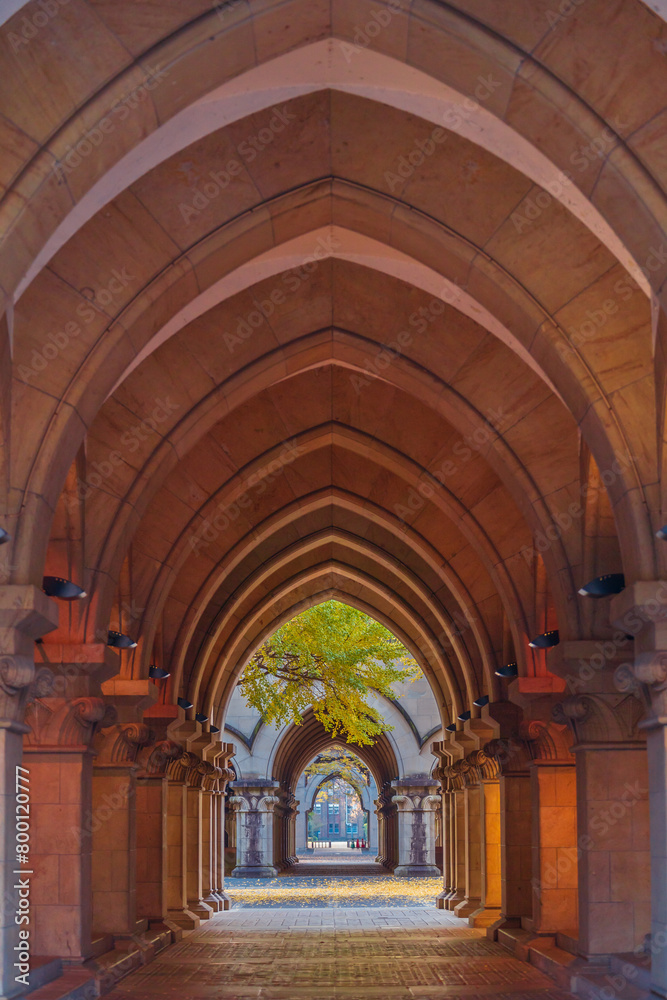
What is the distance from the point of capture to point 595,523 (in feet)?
34.9

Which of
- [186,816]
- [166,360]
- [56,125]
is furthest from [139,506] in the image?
[186,816]

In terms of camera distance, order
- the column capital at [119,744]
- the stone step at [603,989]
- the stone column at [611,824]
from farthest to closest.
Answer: the column capital at [119,744]
the stone column at [611,824]
the stone step at [603,989]

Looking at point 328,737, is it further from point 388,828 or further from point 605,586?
point 605,586

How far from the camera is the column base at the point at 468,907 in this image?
17578 mm

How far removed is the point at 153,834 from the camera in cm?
1489

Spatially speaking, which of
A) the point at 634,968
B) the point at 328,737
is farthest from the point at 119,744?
the point at 328,737

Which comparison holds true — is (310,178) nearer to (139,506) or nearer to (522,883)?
(139,506)

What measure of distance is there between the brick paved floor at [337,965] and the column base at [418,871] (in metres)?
12.7

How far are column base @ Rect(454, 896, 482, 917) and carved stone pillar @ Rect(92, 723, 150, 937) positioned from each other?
22.0 feet

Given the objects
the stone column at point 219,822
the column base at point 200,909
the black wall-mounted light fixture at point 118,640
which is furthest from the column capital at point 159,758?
the stone column at point 219,822

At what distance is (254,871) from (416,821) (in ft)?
16.8

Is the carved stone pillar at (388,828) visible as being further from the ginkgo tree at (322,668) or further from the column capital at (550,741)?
the column capital at (550,741)

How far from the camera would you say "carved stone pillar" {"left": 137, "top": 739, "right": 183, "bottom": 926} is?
14.6 meters

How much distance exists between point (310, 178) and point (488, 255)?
4.95 ft
